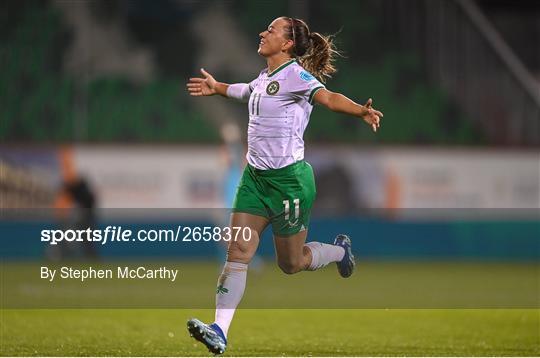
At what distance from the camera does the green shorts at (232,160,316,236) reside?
7535mm

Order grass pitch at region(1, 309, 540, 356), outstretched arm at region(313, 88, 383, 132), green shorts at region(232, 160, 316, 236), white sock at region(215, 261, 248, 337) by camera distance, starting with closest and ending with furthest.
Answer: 1. outstretched arm at region(313, 88, 383, 132)
2. white sock at region(215, 261, 248, 337)
3. green shorts at region(232, 160, 316, 236)
4. grass pitch at region(1, 309, 540, 356)

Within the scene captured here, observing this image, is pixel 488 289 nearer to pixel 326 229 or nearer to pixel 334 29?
pixel 326 229

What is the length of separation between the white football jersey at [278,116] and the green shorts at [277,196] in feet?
0.22

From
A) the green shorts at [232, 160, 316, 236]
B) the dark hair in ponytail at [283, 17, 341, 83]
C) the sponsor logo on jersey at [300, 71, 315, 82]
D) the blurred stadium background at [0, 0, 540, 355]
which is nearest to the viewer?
the sponsor logo on jersey at [300, 71, 315, 82]

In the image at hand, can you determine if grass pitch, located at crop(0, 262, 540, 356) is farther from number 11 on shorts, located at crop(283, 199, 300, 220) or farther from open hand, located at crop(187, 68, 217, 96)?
open hand, located at crop(187, 68, 217, 96)

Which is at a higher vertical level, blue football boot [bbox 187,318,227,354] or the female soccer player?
the female soccer player

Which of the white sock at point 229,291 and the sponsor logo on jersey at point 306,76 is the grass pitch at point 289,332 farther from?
the sponsor logo on jersey at point 306,76

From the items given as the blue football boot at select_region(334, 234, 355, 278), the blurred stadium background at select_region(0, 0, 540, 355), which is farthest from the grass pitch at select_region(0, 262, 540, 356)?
the blurred stadium background at select_region(0, 0, 540, 355)

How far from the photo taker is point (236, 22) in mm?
25188

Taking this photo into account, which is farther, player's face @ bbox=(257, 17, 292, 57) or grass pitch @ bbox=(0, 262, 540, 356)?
grass pitch @ bbox=(0, 262, 540, 356)

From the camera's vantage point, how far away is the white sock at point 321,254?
26.4 feet

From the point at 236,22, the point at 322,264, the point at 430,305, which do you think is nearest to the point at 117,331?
the point at 322,264

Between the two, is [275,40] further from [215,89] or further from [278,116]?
[215,89]

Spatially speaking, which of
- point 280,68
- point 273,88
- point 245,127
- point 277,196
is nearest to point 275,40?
point 280,68
